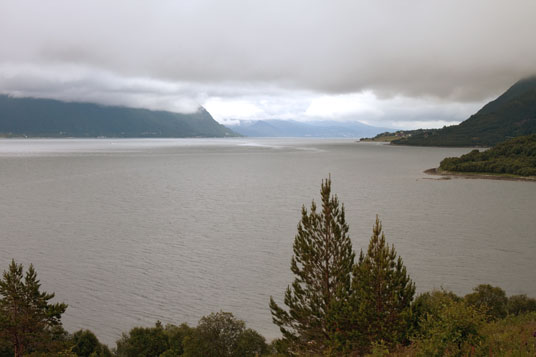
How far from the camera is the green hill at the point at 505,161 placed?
6048 inches

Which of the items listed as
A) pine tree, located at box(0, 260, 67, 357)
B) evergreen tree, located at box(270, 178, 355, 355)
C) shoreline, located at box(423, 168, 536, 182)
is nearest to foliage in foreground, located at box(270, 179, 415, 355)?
evergreen tree, located at box(270, 178, 355, 355)

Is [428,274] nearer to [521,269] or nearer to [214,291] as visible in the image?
[521,269]

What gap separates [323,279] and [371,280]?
6221 mm

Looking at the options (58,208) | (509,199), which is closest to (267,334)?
(58,208)

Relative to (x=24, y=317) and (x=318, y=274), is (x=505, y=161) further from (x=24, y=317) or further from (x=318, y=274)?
(x=24, y=317)

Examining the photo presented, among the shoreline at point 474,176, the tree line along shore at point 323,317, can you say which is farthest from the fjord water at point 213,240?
the shoreline at point 474,176

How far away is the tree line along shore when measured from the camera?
Answer: 24.3 m

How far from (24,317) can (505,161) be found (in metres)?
174

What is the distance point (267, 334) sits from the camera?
3638 centimetres

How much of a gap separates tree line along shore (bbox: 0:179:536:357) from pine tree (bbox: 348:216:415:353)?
6cm

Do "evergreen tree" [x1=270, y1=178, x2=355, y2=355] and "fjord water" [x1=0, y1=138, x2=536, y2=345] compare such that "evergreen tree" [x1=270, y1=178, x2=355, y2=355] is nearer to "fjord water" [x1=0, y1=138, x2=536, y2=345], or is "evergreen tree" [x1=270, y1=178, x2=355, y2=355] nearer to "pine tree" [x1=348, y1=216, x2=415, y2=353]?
"pine tree" [x1=348, y1=216, x2=415, y2=353]

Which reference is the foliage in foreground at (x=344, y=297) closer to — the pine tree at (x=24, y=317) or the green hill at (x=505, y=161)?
the pine tree at (x=24, y=317)

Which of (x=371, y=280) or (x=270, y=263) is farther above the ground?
(x=371, y=280)

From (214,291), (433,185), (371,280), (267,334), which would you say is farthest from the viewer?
(433,185)
